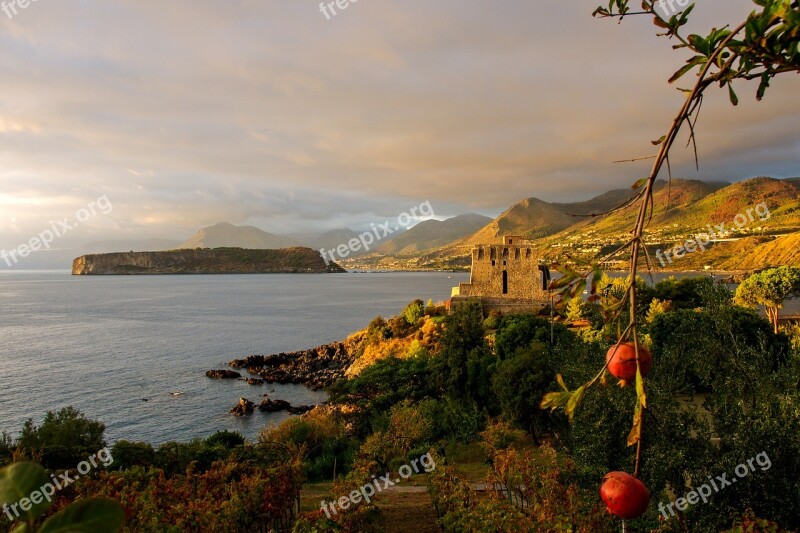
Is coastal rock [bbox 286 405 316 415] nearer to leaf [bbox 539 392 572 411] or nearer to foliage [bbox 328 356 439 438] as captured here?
foliage [bbox 328 356 439 438]

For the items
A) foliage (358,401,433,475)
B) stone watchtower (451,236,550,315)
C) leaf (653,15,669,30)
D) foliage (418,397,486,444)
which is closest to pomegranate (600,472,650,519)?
leaf (653,15,669,30)

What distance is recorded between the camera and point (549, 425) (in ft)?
75.5

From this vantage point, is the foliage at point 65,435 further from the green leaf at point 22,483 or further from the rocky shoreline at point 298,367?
the green leaf at point 22,483

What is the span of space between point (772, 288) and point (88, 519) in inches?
2230

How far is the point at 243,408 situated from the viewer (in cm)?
3791

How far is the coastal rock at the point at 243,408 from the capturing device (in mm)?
37531

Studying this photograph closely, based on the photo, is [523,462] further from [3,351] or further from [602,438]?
[3,351]

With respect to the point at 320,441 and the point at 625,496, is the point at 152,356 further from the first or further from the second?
the point at 625,496

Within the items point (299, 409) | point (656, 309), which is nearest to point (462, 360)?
point (299, 409)

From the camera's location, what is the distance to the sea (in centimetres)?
3600

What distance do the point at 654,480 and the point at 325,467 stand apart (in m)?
16.8

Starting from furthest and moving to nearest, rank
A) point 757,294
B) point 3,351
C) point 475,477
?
point 3,351 → point 757,294 → point 475,477

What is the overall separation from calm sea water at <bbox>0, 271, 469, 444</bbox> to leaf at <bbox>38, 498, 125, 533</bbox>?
1336 inches

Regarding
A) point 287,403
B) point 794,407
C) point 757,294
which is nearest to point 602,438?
point 794,407
